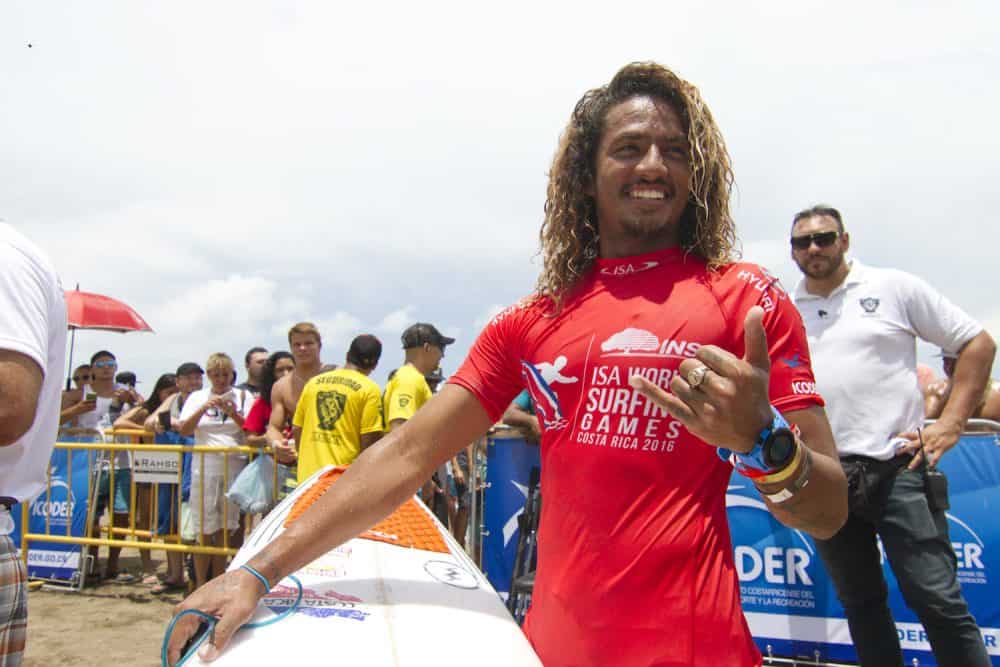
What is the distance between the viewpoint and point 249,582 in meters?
1.41

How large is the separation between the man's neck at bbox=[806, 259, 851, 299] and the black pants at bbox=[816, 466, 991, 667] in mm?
908

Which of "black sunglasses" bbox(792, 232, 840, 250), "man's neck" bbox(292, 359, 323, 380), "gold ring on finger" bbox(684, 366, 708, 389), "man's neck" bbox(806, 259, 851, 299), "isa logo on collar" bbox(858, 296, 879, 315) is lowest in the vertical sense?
"gold ring on finger" bbox(684, 366, 708, 389)

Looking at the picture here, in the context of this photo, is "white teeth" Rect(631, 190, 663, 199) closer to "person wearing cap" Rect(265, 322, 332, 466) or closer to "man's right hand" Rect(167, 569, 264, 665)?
"man's right hand" Rect(167, 569, 264, 665)

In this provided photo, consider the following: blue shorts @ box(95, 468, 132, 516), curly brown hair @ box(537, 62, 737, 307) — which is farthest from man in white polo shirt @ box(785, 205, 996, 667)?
blue shorts @ box(95, 468, 132, 516)

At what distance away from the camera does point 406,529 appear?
7.20 ft

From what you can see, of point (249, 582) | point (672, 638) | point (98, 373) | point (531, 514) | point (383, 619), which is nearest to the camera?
point (672, 638)

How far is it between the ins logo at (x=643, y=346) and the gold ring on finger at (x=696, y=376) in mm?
236

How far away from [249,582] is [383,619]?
0.99ft

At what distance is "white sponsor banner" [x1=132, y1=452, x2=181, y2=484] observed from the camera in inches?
256

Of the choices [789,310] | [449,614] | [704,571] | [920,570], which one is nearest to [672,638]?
[704,571]

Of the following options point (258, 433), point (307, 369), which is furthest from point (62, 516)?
point (307, 369)

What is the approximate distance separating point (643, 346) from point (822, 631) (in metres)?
3.65

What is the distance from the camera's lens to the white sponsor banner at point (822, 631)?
3977 mm

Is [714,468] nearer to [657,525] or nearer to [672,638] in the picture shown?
[657,525]
